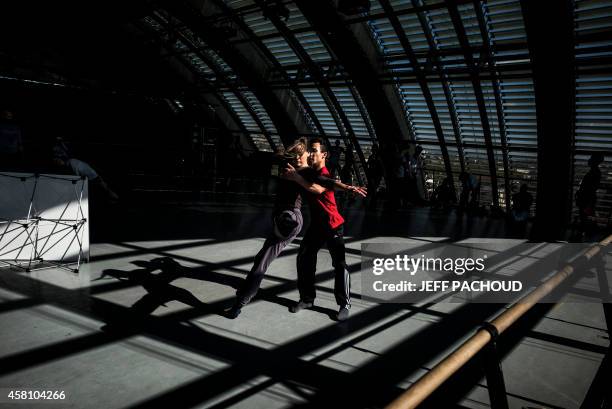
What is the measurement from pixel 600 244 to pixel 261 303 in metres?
3.16

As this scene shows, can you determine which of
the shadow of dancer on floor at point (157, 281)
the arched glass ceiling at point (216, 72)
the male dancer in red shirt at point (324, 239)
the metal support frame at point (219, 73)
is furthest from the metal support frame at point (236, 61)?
the male dancer in red shirt at point (324, 239)

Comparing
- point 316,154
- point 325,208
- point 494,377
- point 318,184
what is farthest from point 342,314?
point 494,377

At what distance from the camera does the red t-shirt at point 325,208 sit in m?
4.01

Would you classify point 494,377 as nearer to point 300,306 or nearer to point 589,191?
point 300,306

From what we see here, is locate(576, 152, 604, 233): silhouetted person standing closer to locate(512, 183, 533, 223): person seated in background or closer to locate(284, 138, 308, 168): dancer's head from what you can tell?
locate(512, 183, 533, 223): person seated in background

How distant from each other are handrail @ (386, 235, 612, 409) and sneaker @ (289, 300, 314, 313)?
2.50 metres

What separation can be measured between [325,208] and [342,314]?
110 centimetres

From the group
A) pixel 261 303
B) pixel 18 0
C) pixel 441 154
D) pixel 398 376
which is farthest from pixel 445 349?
pixel 18 0

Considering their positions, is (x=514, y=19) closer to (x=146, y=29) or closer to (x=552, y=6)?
(x=552, y=6)

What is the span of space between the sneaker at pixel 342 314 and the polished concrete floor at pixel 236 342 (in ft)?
0.25

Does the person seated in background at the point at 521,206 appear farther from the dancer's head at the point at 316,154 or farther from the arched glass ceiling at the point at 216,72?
the arched glass ceiling at the point at 216,72

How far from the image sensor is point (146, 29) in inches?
916

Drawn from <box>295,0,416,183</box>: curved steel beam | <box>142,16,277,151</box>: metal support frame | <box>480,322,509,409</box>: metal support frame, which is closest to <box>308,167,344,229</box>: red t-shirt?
<box>480,322,509,409</box>: metal support frame

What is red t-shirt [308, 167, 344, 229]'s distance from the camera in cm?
401
